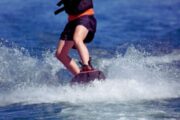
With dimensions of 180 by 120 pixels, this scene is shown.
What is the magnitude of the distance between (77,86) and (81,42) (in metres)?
0.72

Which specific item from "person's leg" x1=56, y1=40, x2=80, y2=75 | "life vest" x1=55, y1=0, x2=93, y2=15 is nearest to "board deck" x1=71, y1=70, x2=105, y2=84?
"person's leg" x1=56, y1=40, x2=80, y2=75

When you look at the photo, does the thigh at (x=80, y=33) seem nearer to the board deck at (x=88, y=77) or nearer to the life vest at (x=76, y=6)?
the life vest at (x=76, y=6)

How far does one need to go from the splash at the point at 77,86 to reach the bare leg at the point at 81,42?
0.38 m

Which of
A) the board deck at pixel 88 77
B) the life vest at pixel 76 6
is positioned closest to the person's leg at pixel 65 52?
the life vest at pixel 76 6

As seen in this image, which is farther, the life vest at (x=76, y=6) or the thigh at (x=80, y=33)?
the life vest at (x=76, y=6)

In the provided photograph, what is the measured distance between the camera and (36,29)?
50.6 ft

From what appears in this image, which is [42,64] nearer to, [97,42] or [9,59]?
[9,59]

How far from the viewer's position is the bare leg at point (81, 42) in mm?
5852

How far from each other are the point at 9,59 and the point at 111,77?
7.92 feet

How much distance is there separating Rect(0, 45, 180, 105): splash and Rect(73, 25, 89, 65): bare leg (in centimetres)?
38

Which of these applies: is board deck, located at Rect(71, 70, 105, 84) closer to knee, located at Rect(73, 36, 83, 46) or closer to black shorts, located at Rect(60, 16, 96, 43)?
knee, located at Rect(73, 36, 83, 46)

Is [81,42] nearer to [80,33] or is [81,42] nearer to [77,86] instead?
[80,33]

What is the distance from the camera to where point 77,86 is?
542 cm

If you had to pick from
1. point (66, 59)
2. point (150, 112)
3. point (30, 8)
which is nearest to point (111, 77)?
point (66, 59)
